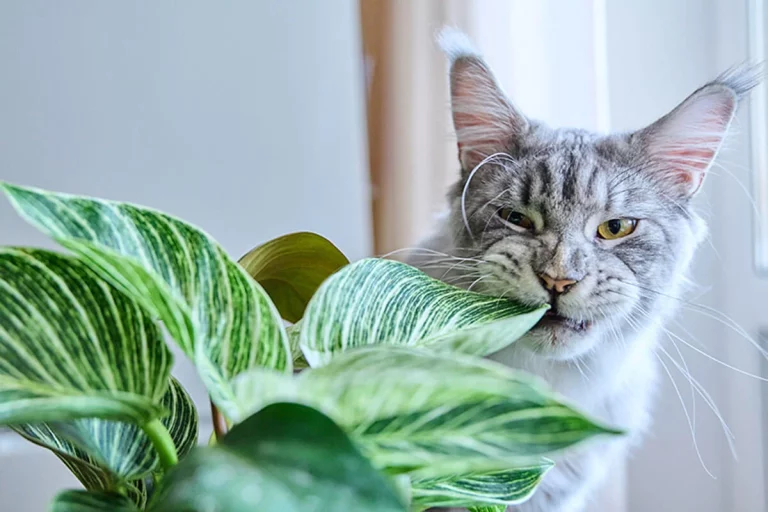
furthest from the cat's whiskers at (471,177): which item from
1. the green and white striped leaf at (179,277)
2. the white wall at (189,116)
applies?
the white wall at (189,116)

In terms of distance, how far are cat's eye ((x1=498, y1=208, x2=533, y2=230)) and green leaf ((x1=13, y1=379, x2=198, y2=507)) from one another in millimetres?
405

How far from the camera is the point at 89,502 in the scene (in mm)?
302

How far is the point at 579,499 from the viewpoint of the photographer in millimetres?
799

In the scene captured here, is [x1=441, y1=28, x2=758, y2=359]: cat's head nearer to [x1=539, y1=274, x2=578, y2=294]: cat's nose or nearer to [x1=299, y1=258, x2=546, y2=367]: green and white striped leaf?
[x1=539, y1=274, x2=578, y2=294]: cat's nose

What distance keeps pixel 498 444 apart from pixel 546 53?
0.86 meters

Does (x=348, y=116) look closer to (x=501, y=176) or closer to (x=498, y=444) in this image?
(x=501, y=176)

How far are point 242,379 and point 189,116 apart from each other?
1013 mm

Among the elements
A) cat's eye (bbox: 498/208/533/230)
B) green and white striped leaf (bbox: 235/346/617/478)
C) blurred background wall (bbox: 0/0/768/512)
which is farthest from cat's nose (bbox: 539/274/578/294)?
blurred background wall (bbox: 0/0/768/512)

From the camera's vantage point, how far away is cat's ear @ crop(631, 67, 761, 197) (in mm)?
653

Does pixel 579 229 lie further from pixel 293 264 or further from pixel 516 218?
pixel 293 264

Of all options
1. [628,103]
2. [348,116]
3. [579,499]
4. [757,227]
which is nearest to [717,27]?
[628,103]

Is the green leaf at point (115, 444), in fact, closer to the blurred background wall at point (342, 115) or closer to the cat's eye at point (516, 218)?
the cat's eye at point (516, 218)

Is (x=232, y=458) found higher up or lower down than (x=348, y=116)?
lower down

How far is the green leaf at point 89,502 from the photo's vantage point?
0.94 feet
